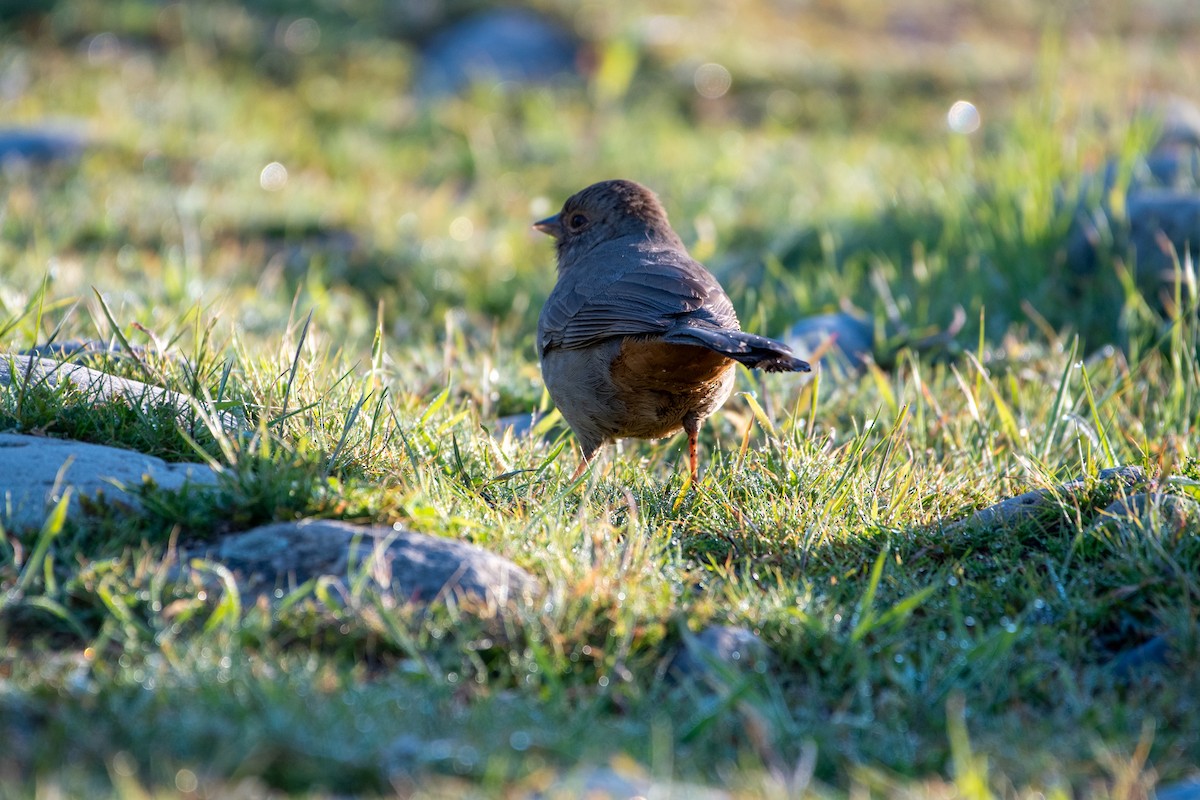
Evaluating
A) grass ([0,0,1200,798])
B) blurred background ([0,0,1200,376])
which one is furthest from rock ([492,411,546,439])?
blurred background ([0,0,1200,376])

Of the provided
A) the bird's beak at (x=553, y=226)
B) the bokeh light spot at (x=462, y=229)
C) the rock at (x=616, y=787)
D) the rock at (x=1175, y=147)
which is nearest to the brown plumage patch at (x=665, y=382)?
the bird's beak at (x=553, y=226)

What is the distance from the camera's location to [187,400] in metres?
3.85

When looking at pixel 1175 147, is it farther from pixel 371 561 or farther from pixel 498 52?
pixel 371 561

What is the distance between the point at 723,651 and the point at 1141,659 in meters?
1.09

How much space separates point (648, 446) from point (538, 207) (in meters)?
2.94

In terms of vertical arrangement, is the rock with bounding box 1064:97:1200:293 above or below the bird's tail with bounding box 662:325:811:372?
above

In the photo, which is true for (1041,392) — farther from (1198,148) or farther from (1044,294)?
(1198,148)

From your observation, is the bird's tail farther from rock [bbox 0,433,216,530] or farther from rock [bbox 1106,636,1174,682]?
rock [bbox 0,433,216,530]

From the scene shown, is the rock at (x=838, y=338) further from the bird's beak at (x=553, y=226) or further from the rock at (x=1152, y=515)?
the rock at (x=1152, y=515)

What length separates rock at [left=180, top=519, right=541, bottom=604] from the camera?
3092mm

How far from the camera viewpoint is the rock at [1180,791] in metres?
2.50

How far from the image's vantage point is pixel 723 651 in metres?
3.03

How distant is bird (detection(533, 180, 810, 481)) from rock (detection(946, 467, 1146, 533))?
90 cm

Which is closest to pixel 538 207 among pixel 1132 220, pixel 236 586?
pixel 1132 220
